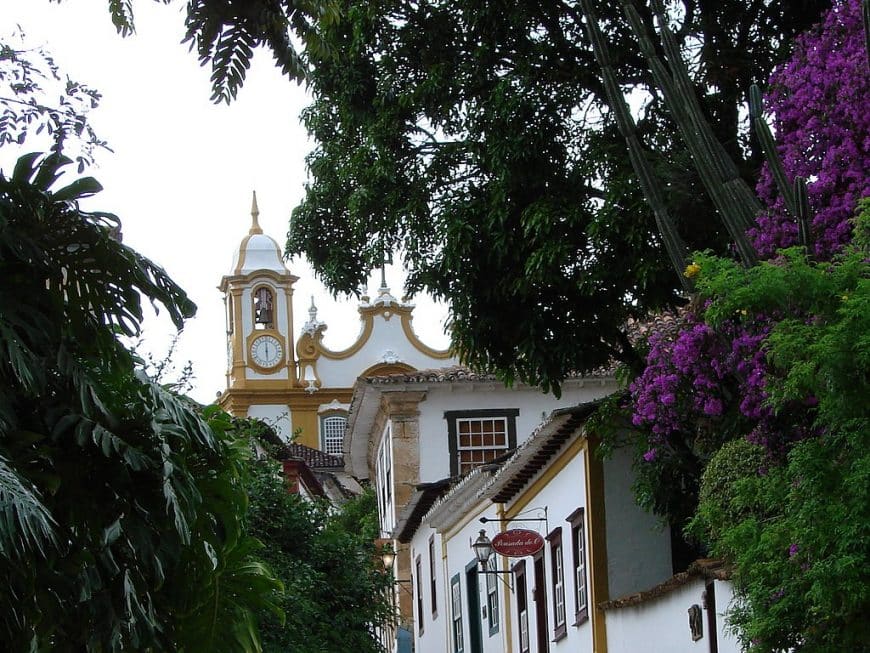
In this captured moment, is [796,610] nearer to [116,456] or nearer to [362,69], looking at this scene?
[116,456]

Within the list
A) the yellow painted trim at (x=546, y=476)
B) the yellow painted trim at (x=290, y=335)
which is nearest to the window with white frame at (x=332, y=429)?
the yellow painted trim at (x=290, y=335)

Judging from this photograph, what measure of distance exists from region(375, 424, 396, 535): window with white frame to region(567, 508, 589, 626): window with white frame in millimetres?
15917

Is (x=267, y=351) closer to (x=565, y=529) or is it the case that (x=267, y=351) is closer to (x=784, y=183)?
(x=565, y=529)

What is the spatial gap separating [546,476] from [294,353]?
54819 millimetres

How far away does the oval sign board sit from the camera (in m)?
23.2

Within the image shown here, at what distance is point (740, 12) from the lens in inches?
797

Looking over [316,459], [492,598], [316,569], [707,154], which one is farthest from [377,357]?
[707,154]

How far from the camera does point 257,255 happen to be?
263 feet

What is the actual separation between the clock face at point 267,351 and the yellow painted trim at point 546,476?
168 feet

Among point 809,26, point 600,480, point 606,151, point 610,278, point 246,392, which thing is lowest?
point 600,480

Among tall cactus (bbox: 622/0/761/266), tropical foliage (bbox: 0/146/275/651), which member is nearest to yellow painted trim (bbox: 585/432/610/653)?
tall cactus (bbox: 622/0/761/266)

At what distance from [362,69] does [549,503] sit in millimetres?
6958

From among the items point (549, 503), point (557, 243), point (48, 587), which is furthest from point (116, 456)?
point (549, 503)

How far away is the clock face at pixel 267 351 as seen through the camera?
77.8 m
